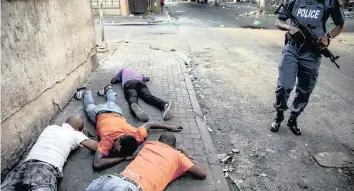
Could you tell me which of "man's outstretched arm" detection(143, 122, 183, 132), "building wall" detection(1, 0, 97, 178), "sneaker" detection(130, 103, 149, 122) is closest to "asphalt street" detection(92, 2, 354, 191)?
"man's outstretched arm" detection(143, 122, 183, 132)

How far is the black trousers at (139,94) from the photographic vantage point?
4785mm

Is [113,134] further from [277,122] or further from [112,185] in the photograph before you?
[277,122]

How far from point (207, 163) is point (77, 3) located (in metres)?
4.07

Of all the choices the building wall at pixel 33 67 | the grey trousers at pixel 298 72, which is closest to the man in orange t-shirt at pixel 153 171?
the building wall at pixel 33 67

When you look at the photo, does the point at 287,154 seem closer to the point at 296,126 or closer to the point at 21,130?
the point at 296,126

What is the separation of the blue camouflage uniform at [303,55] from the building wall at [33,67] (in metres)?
3.21

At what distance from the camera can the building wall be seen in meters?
3.18

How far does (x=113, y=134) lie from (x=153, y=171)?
0.90m

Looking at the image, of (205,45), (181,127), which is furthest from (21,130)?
(205,45)

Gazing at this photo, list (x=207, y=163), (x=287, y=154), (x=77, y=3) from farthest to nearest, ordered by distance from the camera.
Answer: (x=77, y=3)
(x=287, y=154)
(x=207, y=163)

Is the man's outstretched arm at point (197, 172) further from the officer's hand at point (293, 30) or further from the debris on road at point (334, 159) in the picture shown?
the officer's hand at point (293, 30)

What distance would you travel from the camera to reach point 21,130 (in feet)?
11.1

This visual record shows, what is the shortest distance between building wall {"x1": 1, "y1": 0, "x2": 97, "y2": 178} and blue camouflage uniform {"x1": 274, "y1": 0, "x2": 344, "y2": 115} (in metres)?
3.21

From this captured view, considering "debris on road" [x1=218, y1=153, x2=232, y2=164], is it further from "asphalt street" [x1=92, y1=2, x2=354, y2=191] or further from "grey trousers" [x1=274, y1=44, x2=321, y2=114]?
"grey trousers" [x1=274, y1=44, x2=321, y2=114]
